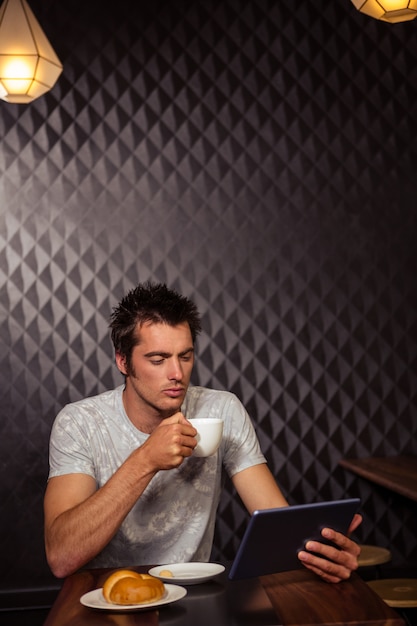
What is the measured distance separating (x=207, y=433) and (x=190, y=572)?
0.28 meters

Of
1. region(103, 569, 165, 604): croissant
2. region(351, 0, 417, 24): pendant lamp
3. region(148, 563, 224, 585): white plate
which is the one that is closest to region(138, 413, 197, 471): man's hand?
region(148, 563, 224, 585): white plate

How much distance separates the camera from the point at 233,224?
3627 millimetres

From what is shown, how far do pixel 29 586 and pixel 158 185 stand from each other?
68.6 inches

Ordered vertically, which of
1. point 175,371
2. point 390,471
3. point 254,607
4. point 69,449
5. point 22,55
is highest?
point 22,55

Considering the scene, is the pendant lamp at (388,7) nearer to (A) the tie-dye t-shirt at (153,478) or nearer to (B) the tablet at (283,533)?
(A) the tie-dye t-shirt at (153,478)

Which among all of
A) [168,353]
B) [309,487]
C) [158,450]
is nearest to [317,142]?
[309,487]

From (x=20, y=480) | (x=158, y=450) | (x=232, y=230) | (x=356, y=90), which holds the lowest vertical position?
(x=20, y=480)

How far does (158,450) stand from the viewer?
6.03 feet

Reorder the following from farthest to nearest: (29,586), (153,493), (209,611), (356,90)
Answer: (356,90), (29,586), (153,493), (209,611)

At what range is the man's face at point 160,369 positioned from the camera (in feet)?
6.90

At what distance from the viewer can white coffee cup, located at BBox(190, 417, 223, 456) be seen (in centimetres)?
179

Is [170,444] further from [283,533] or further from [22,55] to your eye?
[22,55]

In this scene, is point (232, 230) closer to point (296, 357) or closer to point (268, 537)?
point (296, 357)

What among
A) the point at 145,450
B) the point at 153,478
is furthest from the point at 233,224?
the point at 145,450
